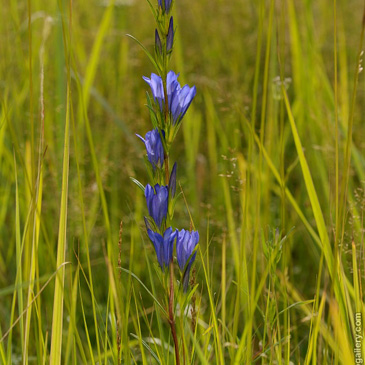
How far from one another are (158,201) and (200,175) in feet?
4.14

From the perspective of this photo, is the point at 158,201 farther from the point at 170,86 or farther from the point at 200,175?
the point at 200,175

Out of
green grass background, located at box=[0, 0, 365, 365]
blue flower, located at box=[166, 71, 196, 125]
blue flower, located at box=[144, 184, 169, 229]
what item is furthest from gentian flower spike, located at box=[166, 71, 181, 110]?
green grass background, located at box=[0, 0, 365, 365]

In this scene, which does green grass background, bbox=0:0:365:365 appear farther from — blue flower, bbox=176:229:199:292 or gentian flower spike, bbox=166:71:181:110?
gentian flower spike, bbox=166:71:181:110

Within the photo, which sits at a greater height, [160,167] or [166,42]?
[166,42]

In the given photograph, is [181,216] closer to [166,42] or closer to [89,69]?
[89,69]

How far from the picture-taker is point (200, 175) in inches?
80.4

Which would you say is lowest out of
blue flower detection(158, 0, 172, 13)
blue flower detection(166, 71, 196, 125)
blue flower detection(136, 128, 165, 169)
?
blue flower detection(136, 128, 165, 169)

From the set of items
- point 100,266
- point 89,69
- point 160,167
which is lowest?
point 100,266

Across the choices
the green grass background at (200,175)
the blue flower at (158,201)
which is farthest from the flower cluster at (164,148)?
the green grass background at (200,175)

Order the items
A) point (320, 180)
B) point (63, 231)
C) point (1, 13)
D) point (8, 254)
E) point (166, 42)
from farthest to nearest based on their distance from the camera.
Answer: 1. point (1, 13)
2. point (320, 180)
3. point (8, 254)
4. point (63, 231)
5. point (166, 42)

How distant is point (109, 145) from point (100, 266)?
659 millimetres

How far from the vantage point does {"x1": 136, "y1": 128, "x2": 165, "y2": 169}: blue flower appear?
0.79 meters

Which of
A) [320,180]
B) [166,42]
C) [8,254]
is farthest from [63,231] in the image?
[320,180]

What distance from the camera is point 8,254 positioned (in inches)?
67.9
